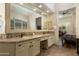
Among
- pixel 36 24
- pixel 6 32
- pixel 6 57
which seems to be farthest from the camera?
pixel 36 24

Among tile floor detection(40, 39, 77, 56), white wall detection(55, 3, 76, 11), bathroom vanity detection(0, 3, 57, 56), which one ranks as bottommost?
tile floor detection(40, 39, 77, 56)

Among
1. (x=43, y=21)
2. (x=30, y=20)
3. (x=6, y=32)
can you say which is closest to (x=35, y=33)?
(x=43, y=21)

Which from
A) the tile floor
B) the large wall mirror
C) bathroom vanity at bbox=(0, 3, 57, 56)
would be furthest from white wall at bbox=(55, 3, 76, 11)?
the tile floor

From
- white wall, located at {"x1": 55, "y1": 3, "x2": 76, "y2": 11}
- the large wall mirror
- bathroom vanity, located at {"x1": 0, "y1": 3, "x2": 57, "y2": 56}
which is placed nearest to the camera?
bathroom vanity, located at {"x1": 0, "y1": 3, "x2": 57, "y2": 56}

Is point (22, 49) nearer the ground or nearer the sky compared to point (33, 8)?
nearer the ground

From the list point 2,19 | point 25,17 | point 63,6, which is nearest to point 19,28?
point 25,17

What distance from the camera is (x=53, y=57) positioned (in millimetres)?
2928

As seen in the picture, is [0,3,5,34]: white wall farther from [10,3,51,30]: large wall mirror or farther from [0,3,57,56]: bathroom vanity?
[10,3,51,30]: large wall mirror

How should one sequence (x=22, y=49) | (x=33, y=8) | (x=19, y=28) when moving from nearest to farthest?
(x=22, y=49) < (x=19, y=28) < (x=33, y=8)

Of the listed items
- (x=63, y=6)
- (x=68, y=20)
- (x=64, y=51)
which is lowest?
(x=64, y=51)

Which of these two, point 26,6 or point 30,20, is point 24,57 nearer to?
point 30,20

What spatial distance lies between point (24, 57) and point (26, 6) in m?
1.17

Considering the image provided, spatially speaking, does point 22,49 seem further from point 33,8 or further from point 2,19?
point 33,8

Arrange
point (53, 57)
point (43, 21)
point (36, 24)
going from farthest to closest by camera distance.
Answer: point (43, 21) < point (36, 24) < point (53, 57)
